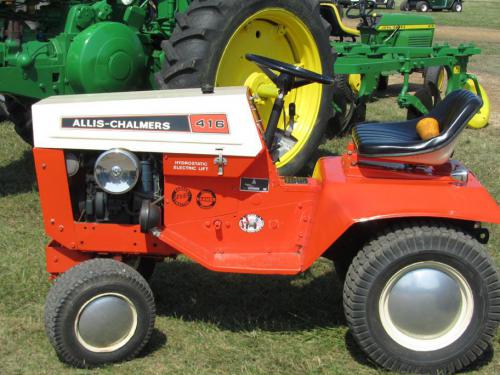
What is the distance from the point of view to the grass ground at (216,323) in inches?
119

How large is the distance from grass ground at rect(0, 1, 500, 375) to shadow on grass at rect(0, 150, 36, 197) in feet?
2.78

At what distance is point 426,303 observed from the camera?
2.87m

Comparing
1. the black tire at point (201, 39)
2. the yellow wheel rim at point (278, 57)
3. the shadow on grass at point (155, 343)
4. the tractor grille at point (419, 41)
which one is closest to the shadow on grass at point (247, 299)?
the shadow on grass at point (155, 343)

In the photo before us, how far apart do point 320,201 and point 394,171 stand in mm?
354

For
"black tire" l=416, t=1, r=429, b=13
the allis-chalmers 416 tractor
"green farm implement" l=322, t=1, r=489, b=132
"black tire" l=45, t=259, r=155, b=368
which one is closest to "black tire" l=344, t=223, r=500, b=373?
the allis-chalmers 416 tractor

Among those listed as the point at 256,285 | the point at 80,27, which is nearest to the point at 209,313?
the point at 256,285

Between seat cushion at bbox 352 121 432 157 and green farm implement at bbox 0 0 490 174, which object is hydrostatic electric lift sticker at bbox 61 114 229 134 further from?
green farm implement at bbox 0 0 490 174

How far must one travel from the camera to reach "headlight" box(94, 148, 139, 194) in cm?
295

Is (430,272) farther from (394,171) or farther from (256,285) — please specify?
(256,285)

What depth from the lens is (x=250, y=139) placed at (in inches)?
115

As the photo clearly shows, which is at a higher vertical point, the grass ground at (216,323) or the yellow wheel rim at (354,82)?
the grass ground at (216,323)

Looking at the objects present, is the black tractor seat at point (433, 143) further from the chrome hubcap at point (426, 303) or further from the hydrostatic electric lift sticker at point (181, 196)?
the hydrostatic electric lift sticker at point (181, 196)

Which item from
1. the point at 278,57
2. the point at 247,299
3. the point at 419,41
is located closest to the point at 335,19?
the point at 419,41

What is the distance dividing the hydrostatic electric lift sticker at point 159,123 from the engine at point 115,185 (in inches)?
5.0
